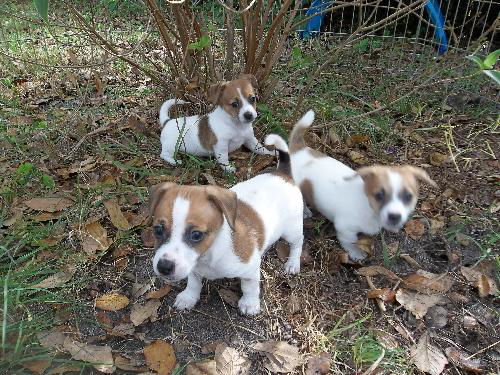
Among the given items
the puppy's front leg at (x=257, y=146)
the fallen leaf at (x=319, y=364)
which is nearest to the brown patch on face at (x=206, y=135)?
the puppy's front leg at (x=257, y=146)

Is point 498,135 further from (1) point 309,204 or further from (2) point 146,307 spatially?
(2) point 146,307

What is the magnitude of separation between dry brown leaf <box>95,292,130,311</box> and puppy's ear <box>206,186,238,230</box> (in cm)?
100

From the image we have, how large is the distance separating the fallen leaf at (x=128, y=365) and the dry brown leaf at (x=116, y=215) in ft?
3.27

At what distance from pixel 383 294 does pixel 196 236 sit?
1.30m

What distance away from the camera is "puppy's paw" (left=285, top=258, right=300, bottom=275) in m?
3.00

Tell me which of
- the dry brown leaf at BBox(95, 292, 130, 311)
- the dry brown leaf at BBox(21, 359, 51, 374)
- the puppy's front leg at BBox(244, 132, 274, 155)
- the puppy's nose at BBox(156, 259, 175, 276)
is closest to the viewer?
the puppy's nose at BBox(156, 259, 175, 276)

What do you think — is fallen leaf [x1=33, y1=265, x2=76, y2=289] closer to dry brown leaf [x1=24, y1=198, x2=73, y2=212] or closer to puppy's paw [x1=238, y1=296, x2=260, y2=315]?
dry brown leaf [x1=24, y1=198, x2=73, y2=212]

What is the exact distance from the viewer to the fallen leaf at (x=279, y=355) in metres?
2.46

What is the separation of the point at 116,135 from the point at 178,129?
0.78 meters

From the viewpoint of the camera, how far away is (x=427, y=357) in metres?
2.53

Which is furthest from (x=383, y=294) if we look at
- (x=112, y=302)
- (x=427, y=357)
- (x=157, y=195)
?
(x=112, y=302)

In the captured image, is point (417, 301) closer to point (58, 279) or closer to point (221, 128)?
point (221, 128)

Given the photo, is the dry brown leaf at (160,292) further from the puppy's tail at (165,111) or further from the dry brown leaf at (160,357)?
the puppy's tail at (165,111)

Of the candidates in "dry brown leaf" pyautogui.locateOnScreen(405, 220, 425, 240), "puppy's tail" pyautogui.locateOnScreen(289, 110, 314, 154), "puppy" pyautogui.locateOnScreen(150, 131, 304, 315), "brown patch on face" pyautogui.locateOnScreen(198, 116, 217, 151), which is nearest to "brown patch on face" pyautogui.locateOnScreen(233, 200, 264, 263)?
"puppy" pyautogui.locateOnScreen(150, 131, 304, 315)
